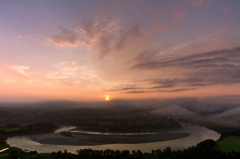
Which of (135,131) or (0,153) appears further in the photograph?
(135,131)

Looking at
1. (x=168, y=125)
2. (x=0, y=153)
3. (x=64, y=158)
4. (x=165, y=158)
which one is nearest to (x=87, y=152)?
(x=64, y=158)

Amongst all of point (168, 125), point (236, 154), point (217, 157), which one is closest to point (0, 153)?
point (217, 157)

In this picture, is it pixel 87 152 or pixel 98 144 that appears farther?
pixel 98 144

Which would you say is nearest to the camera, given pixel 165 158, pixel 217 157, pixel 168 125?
pixel 165 158

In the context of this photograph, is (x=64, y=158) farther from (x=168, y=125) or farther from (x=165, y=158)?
(x=168, y=125)

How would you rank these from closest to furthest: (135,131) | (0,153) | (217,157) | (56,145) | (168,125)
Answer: (217,157), (0,153), (56,145), (135,131), (168,125)

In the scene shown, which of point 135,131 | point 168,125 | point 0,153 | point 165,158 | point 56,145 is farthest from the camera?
point 168,125

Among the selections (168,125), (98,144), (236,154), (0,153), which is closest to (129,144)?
(98,144)

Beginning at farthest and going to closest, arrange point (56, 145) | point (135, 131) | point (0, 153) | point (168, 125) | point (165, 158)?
point (168, 125)
point (135, 131)
point (56, 145)
point (0, 153)
point (165, 158)

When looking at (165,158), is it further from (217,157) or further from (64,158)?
(64,158)
